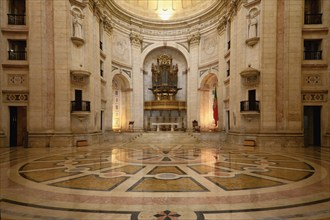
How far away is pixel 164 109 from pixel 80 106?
11.5 m

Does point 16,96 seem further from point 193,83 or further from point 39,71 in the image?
point 193,83

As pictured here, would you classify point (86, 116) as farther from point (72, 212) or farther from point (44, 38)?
point (72, 212)

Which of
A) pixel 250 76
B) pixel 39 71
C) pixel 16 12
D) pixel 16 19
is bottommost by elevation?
pixel 250 76

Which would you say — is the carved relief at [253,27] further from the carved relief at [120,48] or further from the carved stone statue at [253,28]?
the carved relief at [120,48]

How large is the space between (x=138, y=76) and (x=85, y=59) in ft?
29.8

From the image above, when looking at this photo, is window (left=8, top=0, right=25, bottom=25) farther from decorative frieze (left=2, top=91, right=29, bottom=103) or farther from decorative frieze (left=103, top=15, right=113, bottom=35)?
decorative frieze (left=103, top=15, right=113, bottom=35)

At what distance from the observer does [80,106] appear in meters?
14.6

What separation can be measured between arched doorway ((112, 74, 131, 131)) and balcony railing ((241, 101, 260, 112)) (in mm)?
12591

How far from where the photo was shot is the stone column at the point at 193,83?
23.5 m

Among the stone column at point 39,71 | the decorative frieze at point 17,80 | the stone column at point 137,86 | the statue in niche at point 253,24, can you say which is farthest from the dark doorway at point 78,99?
the statue in niche at point 253,24

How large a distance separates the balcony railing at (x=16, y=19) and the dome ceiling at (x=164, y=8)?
415 inches

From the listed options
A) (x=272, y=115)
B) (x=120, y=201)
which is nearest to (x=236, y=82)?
(x=272, y=115)

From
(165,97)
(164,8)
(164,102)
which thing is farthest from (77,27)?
(164,8)

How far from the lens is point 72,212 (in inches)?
142
